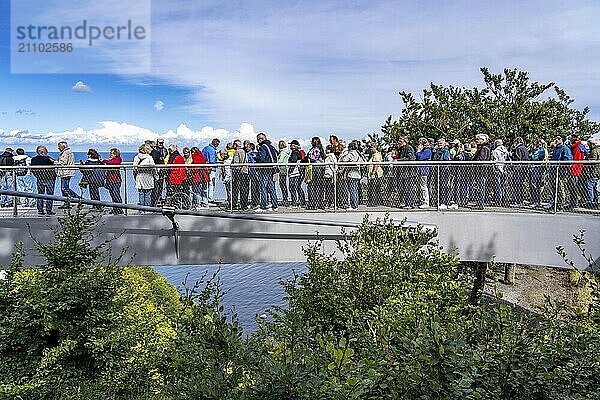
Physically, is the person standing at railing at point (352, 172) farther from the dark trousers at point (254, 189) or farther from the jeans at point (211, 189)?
the jeans at point (211, 189)

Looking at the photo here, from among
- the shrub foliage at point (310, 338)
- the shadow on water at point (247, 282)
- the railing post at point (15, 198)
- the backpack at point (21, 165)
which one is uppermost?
the backpack at point (21, 165)

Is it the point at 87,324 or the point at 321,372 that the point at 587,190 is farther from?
the point at 321,372

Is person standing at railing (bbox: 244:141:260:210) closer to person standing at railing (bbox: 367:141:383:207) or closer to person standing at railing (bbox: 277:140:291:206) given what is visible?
person standing at railing (bbox: 277:140:291:206)

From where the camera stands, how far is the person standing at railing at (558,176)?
15.1 meters

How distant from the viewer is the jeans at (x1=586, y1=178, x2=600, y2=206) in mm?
14836

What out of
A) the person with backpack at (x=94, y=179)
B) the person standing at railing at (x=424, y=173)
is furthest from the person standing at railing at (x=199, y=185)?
the person standing at railing at (x=424, y=173)

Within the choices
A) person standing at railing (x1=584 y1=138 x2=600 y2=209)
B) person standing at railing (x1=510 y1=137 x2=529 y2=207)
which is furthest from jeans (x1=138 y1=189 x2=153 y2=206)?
person standing at railing (x1=584 y1=138 x2=600 y2=209)

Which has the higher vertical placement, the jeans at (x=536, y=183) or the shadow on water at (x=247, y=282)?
the jeans at (x=536, y=183)

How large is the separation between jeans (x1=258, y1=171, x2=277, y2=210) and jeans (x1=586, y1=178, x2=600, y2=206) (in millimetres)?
7511

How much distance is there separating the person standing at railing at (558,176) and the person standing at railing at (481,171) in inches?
59.7

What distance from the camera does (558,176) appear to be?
599 inches

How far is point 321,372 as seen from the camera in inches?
141

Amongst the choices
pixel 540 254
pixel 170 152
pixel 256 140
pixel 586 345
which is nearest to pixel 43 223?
pixel 170 152

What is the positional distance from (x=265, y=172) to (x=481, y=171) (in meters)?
5.38
